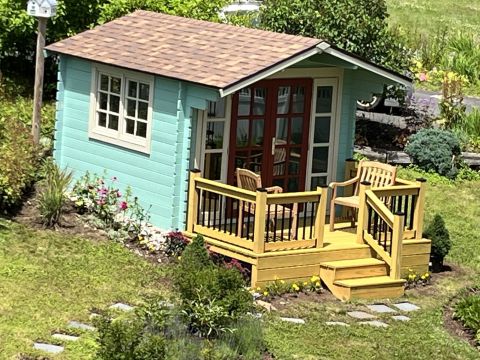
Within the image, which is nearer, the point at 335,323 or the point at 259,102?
the point at 335,323

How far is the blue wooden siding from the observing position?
54.2 ft

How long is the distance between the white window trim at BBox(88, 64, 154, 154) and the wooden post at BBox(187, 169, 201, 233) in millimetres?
1000

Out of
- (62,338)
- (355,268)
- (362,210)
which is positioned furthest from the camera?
(362,210)

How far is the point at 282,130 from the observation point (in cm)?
1747

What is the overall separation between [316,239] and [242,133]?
6.72 ft

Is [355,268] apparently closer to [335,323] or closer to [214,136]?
[335,323]

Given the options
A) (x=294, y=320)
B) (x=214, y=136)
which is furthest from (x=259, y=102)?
(x=294, y=320)

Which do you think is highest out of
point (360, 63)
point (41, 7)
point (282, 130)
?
point (41, 7)

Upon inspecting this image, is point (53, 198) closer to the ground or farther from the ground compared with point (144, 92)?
closer to the ground

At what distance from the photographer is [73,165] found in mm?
18188

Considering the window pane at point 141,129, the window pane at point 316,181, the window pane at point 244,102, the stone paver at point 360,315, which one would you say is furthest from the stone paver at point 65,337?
the window pane at point 316,181

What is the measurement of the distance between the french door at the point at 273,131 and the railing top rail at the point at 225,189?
880 mm

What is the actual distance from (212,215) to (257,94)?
180 centimetres

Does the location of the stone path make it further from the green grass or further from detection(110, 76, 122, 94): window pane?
the green grass
